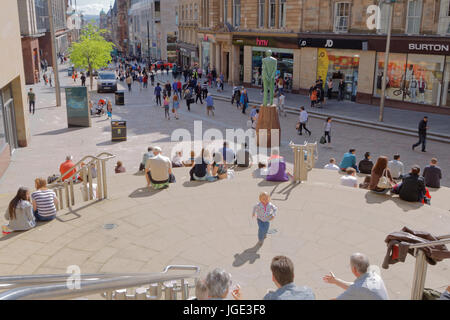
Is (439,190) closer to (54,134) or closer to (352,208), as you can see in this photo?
(352,208)

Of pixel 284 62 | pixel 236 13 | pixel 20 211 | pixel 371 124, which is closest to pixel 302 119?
pixel 371 124

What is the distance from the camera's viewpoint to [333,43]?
30453 millimetres

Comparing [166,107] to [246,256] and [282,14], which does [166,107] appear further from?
[246,256]

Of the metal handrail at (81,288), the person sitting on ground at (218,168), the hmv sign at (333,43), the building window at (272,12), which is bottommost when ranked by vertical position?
the person sitting on ground at (218,168)

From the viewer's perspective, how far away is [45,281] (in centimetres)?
418

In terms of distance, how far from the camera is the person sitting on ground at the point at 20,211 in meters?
8.77

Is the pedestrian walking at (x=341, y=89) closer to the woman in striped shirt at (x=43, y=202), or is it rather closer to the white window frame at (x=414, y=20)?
the white window frame at (x=414, y=20)

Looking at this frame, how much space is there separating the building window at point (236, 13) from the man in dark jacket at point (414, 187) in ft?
106

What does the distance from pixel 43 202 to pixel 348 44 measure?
25.0 m

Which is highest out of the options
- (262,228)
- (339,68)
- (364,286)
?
(339,68)

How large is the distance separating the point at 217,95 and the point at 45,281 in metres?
32.3

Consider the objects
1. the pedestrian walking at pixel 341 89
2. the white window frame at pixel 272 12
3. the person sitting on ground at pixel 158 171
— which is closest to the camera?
the person sitting on ground at pixel 158 171

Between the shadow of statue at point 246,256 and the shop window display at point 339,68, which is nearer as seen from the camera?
the shadow of statue at point 246,256

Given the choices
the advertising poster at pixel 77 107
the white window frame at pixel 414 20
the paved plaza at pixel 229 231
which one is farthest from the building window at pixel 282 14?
the paved plaza at pixel 229 231
